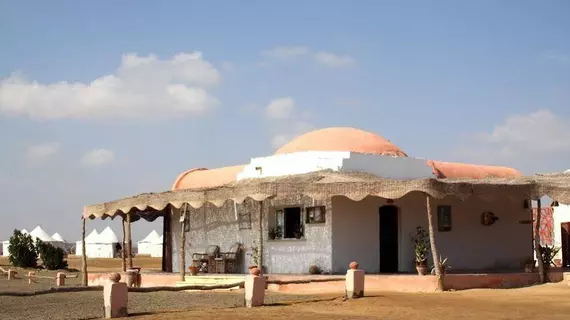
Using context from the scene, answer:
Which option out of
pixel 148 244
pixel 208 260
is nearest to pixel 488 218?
pixel 208 260

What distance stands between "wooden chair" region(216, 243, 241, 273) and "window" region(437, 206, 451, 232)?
5.43 meters

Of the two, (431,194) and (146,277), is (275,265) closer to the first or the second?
(146,277)

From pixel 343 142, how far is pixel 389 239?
3.74m

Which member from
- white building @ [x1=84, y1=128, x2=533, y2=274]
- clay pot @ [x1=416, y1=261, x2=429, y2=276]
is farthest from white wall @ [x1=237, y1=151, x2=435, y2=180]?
clay pot @ [x1=416, y1=261, x2=429, y2=276]

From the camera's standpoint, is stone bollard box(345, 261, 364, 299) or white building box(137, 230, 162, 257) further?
white building box(137, 230, 162, 257)

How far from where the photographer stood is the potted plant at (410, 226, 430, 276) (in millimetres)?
17172

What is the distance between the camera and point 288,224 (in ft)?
64.8

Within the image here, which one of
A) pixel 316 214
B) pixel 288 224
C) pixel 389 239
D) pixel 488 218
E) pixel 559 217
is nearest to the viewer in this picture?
pixel 316 214

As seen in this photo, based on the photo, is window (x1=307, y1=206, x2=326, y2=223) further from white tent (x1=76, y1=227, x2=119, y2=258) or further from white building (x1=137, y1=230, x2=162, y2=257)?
white building (x1=137, y1=230, x2=162, y2=257)

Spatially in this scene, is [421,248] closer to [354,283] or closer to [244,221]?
[354,283]

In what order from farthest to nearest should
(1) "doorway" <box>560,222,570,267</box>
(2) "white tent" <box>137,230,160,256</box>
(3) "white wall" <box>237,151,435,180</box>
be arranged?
(2) "white tent" <box>137,230,160,256</box> < (1) "doorway" <box>560,222,570,267</box> < (3) "white wall" <box>237,151,435,180</box>

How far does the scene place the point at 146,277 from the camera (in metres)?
20.4

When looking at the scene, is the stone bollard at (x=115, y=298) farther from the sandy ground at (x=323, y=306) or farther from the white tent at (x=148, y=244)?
the white tent at (x=148, y=244)

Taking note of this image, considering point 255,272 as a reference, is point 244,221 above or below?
above
